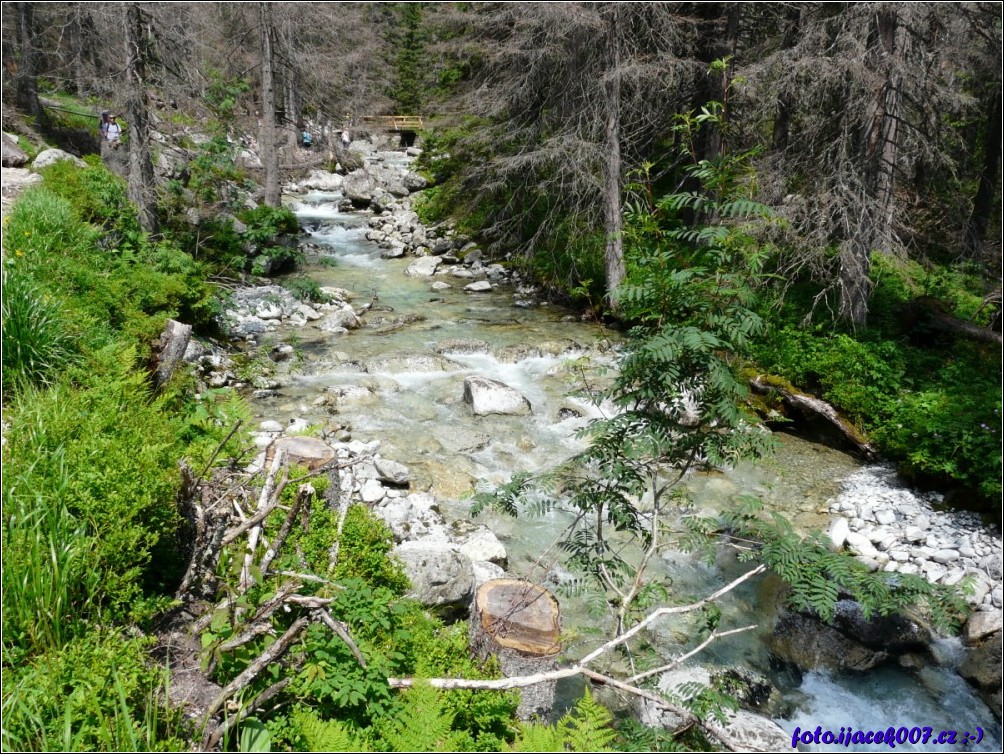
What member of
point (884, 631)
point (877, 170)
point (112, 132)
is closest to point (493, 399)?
point (884, 631)

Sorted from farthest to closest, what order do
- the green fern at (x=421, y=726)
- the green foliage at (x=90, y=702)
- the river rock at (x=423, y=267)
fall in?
the river rock at (x=423, y=267)
the green fern at (x=421, y=726)
the green foliage at (x=90, y=702)

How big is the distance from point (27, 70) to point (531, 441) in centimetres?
1215

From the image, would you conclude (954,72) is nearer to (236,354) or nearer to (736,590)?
(736,590)

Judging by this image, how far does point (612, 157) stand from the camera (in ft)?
41.4

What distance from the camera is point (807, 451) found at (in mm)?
9133

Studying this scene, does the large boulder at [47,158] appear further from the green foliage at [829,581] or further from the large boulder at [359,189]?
the large boulder at [359,189]

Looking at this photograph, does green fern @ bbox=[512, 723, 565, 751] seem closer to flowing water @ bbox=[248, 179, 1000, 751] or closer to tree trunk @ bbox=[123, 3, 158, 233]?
flowing water @ bbox=[248, 179, 1000, 751]

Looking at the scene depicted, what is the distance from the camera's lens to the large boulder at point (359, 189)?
2392 centimetres

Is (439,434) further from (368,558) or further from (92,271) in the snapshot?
(92,271)

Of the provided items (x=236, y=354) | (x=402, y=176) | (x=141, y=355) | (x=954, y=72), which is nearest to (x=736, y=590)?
(x=141, y=355)

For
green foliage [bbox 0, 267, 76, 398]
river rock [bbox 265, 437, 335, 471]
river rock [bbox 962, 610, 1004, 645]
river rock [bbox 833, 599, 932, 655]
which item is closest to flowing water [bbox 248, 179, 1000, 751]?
river rock [bbox 833, 599, 932, 655]

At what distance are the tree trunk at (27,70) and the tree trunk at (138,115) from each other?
2920 millimetres

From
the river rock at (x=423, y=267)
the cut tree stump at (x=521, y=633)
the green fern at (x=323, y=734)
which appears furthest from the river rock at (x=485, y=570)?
the river rock at (x=423, y=267)

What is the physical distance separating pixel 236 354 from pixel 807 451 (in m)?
8.94
